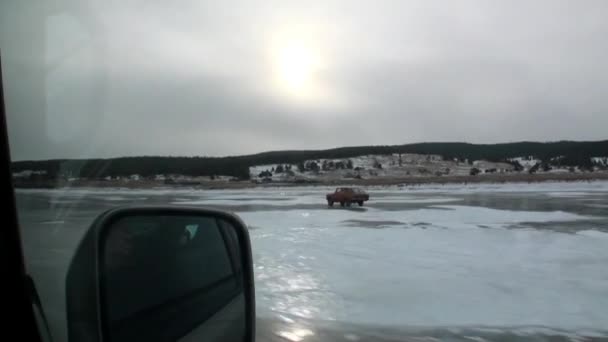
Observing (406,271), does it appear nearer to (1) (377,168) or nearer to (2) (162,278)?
(2) (162,278)

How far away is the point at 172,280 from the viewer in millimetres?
2299

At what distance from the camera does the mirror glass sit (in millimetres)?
1991

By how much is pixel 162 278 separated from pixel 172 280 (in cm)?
8

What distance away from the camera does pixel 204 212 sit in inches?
110

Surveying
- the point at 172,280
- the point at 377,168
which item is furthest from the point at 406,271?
the point at 377,168

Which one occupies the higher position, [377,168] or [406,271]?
[377,168]

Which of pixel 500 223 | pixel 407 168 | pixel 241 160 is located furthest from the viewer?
pixel 407 168

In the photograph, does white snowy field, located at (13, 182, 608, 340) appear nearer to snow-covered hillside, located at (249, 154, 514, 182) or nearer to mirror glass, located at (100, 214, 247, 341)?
mirror glass, located at (100, 214, 247, 341)

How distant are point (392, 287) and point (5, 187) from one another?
6.80m

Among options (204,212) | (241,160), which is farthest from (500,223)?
(241,160)

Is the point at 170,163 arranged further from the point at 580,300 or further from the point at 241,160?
the point at 241,160

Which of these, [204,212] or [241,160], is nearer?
[204,212]

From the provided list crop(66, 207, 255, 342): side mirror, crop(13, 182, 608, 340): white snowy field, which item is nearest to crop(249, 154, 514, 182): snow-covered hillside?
crop(13, 182, 608, 340): white snowy field

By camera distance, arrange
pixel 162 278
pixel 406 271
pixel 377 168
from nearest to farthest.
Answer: pixel 162 278, pixel 406 271, pixel 377 168
